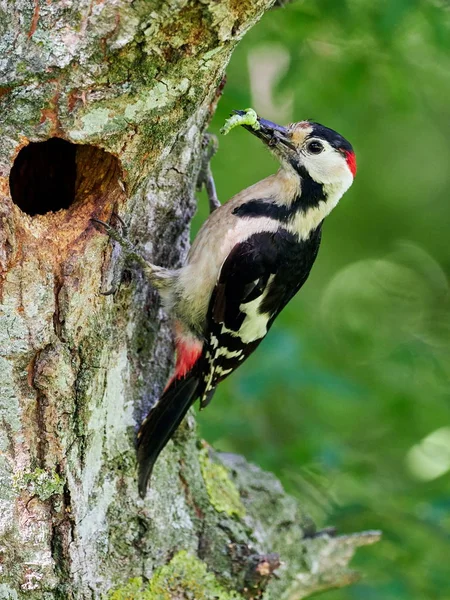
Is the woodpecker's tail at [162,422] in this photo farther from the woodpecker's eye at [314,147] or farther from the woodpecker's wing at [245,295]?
the woodpecker's eye at [314,147]

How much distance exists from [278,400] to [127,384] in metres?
1.54

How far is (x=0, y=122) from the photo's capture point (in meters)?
2.22

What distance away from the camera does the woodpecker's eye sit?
11.2 feet

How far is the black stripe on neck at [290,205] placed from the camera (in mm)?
3277

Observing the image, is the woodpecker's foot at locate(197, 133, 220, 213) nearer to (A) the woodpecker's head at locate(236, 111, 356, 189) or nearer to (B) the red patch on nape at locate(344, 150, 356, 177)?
(A) the woodpecker's head at locate(236, 111, 356, 189)

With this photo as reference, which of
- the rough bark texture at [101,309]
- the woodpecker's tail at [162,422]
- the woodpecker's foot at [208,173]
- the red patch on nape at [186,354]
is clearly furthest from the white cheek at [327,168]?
the woodpecker's tail at [162,422]

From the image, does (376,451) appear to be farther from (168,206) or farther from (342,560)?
(168,206)

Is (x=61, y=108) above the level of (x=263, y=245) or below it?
below

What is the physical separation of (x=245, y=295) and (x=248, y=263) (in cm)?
14

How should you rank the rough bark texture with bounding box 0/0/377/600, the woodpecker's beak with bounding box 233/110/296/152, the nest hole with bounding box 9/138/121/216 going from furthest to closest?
the woodpecker's beak with bounding box 233/110/296/152
the nest hole with bounding box 9/138/121/216
the rough bark texture with bounding box 0/0/377/600

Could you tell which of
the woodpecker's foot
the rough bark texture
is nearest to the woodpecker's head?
the woodpecker's foot

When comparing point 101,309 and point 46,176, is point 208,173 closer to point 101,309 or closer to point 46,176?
point 46,176

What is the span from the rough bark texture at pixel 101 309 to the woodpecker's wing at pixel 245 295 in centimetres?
22

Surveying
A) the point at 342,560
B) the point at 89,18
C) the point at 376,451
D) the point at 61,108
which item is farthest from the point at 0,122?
the point at 376,451
